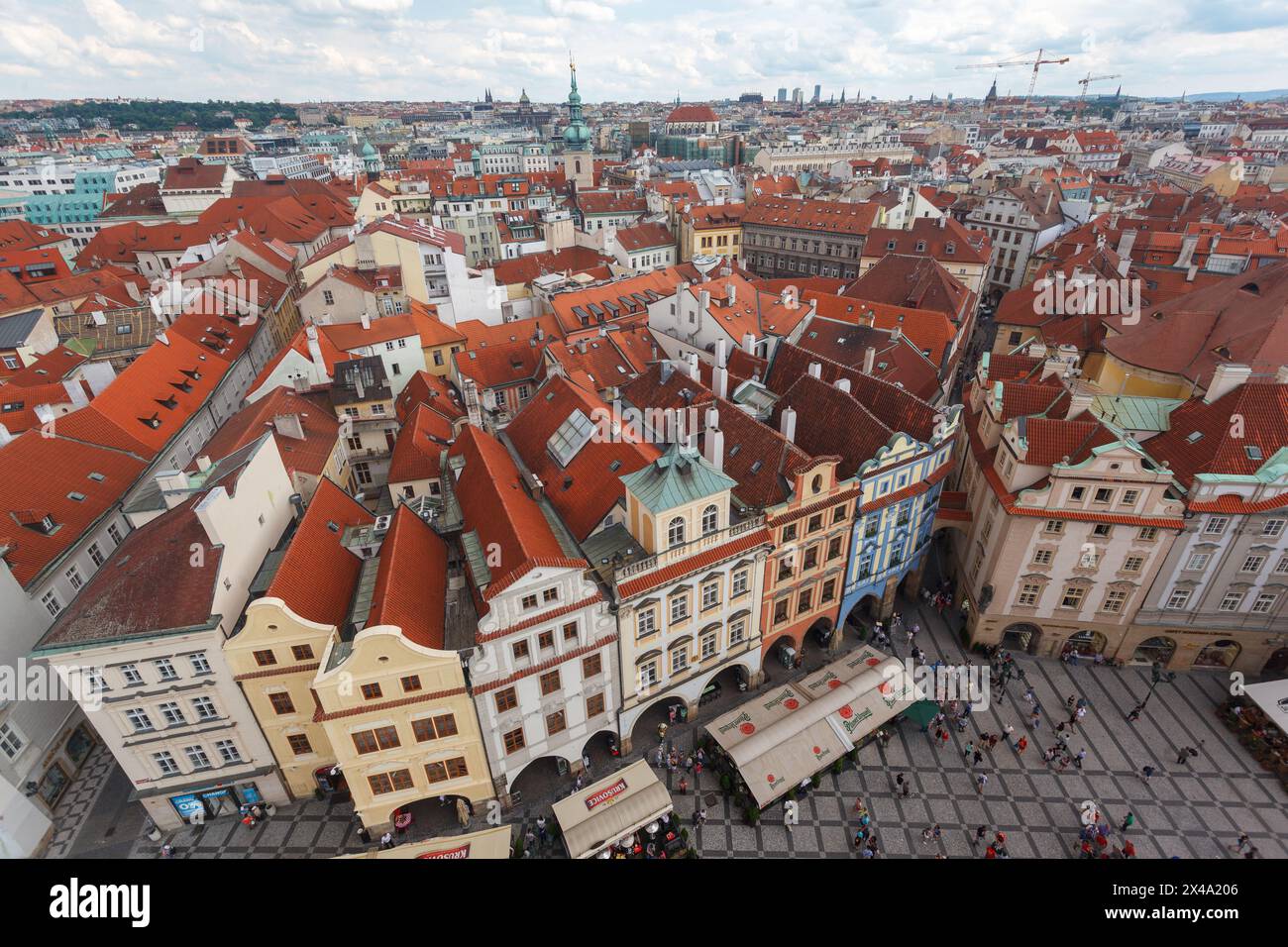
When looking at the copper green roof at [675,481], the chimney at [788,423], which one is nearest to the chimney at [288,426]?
the copper green roof at [675,481]

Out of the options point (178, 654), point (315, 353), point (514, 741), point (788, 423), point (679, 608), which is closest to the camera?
point (178, 654)

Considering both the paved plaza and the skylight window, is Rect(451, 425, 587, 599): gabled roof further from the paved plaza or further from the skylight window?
the paved plaza

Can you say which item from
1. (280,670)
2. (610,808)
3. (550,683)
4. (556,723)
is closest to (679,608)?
(550,683)

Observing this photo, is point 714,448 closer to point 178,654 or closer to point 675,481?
point 675,481

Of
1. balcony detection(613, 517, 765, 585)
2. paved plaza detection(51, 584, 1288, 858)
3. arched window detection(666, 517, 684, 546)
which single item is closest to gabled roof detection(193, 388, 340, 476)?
paved plaza detection(51, 584, 1288, 858)

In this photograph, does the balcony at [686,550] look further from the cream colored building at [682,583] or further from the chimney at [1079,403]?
the chimney at [1079,403]

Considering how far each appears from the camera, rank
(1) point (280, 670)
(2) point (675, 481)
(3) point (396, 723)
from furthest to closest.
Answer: (2) point (675, 481) → (1) point (280, 670) → (3) point (396, 723)
